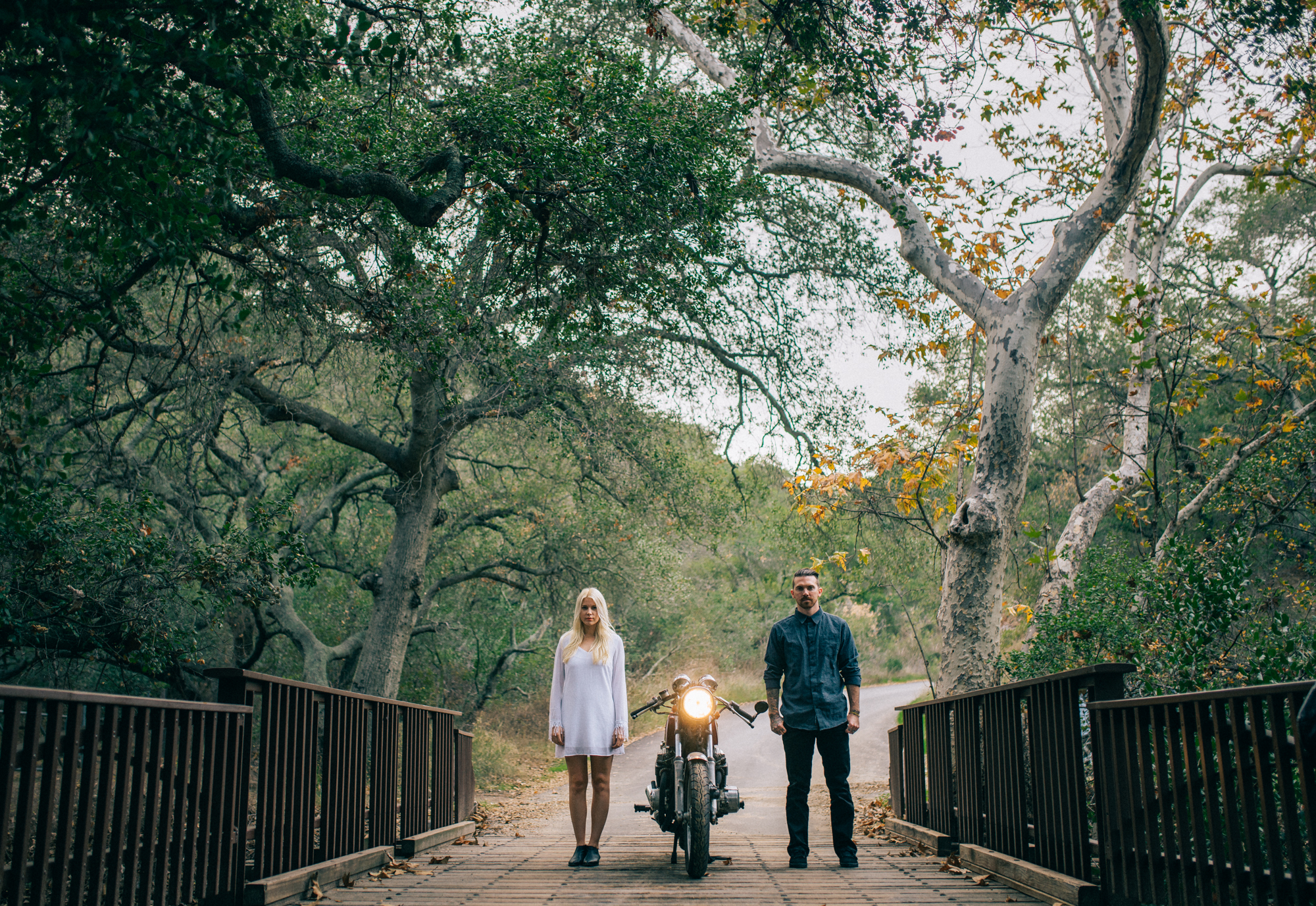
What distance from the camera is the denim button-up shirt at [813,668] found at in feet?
19.1

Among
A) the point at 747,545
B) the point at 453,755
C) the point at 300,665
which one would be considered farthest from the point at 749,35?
the point at 747,545

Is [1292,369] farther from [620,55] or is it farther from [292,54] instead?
[292,54]

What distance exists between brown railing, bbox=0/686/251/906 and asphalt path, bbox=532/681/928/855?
14.7 feet

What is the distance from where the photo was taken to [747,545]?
43469 mm

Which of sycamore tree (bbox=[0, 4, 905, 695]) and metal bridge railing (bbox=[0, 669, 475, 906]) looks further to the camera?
sycamore tree (bbox=[0, 4, 905, 695])

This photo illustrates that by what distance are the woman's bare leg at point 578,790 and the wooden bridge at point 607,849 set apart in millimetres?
263

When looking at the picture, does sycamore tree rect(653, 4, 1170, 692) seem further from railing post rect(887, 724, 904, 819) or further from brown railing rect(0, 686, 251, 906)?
brown railing rect(0, 686, 251, 906)

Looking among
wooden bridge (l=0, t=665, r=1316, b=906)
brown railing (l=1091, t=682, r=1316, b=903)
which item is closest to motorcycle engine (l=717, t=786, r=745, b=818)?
wooden bridge (l=0, t=665, r=1316, b=906)

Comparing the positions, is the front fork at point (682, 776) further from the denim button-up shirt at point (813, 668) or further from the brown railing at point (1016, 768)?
the brown railing at point (1016, 768)

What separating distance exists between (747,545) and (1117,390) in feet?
80.8

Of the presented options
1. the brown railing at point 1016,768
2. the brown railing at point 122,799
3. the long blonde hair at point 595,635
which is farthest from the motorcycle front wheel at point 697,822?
the brown railing at point 122,799

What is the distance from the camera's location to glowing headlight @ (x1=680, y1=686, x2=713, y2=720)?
19.2 ft

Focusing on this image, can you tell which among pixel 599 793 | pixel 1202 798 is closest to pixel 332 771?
pixel 599 793

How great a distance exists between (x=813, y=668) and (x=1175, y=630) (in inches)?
109
